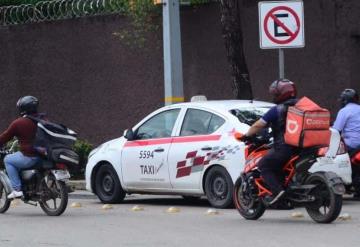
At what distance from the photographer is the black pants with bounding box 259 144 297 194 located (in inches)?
471

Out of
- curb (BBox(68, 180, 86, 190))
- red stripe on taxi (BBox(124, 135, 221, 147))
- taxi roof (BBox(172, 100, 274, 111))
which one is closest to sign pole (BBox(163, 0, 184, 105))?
curb (BBox(68, 180, 86, 190))

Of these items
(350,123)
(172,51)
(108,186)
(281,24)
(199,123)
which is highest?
(281,24)

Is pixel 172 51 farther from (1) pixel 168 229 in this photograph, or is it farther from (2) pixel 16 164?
(1) pixel 168 229

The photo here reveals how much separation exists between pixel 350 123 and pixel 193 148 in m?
2.59

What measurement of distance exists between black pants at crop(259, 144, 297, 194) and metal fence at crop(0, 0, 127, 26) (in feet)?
31.9

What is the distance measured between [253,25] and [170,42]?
7.91ft

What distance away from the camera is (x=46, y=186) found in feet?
45.1

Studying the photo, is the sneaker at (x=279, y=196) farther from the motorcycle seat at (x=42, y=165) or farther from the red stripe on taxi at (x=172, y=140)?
the motorcycle seat at (x=42, y=165)

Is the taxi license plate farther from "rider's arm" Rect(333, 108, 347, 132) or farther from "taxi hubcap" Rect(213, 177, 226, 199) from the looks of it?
"rider's arm" Rect(333, 108, 347, 132)

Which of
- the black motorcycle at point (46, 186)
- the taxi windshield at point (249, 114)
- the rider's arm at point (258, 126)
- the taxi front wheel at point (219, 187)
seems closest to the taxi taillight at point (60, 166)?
the black motorcycle at point (46, 186)

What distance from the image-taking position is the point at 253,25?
1967 cm

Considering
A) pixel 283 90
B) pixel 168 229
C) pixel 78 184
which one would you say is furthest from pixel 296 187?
pixel 78 184

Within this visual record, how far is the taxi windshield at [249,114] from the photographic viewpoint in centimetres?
1415

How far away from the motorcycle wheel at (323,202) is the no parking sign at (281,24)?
3773 mm
